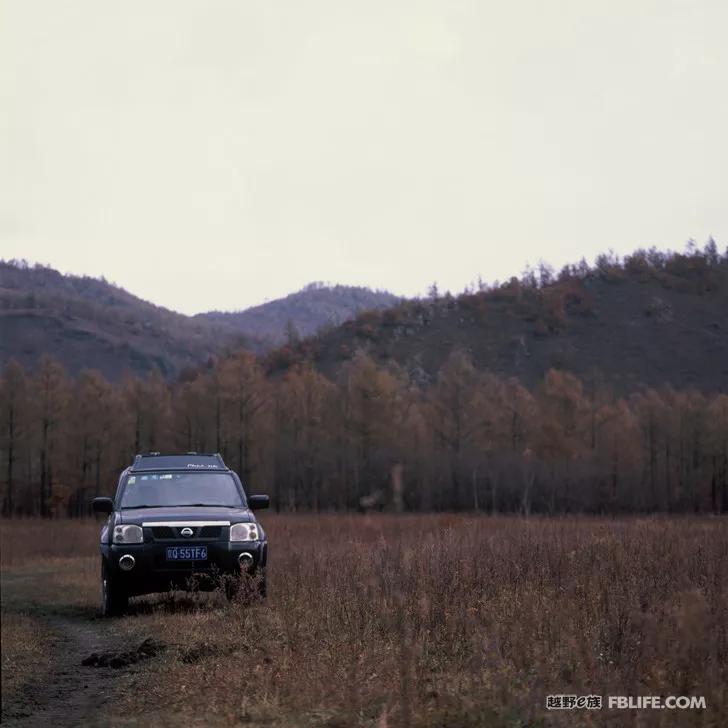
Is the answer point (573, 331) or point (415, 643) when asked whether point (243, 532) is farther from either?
point (573, 331)

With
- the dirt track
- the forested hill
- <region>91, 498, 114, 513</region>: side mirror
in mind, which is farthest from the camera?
the forested hill

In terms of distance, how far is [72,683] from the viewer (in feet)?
25.3

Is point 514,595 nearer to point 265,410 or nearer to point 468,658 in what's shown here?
point 468,658

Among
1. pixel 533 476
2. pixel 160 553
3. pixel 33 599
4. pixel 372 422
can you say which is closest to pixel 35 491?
pixel 372 422

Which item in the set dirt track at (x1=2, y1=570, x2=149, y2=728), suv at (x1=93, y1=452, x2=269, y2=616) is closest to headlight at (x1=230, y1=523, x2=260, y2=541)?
suv at (x1=93, y1=452, x2=269, y2=616)

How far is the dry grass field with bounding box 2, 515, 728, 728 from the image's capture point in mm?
6004

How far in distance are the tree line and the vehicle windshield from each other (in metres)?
43.6

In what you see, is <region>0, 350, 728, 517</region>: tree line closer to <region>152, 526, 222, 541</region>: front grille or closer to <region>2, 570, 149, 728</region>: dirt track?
<region>152, 526, 222, 541</region>: front grille

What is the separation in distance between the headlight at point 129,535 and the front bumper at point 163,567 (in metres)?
0.07

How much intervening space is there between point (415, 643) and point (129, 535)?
4.93 m

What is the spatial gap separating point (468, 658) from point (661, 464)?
6372cm

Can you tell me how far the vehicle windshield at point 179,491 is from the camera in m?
12.4

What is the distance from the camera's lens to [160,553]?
11102 millimetres

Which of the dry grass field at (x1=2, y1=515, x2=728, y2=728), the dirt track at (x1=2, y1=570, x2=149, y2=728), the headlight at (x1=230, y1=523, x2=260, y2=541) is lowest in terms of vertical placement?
the dirt track at (x1=2, y1=570, x2=149, y2=728)
